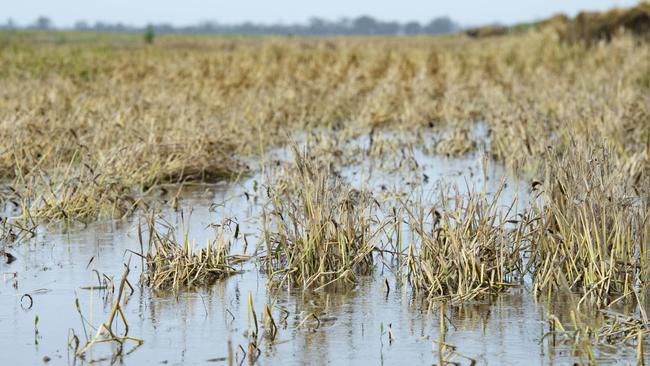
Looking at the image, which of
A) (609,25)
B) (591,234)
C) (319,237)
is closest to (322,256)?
(319,237)

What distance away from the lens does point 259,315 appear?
5.91 metres

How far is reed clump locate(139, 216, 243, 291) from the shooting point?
648 cm

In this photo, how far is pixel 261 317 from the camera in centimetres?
583

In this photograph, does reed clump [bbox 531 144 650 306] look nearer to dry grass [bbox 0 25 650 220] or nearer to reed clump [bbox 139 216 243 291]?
dry grass [bbox 0 25 650 220]

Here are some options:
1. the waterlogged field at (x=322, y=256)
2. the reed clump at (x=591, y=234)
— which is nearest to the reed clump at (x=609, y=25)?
the waterlogged field at (x=322, y=256)

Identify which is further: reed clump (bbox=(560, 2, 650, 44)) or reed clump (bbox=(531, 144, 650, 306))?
reed clump (bbox=(560, 2, 650, 44))

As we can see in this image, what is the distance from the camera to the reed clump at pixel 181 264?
6.48 meters

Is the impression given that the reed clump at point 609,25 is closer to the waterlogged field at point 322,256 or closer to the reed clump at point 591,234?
the waterlogged field at point 322,256

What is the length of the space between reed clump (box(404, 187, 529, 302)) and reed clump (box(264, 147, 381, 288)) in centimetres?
40

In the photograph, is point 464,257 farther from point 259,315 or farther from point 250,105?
point 250,105

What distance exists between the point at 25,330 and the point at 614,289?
133 inches

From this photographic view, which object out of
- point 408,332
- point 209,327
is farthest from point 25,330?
point 408,332

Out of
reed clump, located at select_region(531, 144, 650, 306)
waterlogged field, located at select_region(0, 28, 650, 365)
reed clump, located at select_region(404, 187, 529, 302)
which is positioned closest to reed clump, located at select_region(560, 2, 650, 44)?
waterlogged field, located at select_region(0, 28, 650, 365)

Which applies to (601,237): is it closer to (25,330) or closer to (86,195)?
(25,330)
